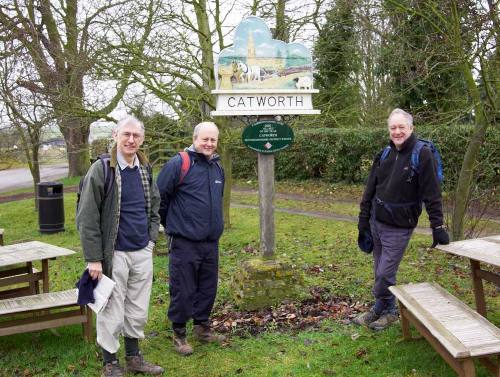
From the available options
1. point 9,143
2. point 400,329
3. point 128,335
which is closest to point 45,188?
point 9,143

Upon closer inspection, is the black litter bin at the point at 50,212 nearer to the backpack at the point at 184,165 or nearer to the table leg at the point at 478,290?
the backpack at the point at 184,165

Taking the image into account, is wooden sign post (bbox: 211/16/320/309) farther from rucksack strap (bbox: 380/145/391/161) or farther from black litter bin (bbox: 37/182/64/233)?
black litter bin (bbox: 37/182/64/233)

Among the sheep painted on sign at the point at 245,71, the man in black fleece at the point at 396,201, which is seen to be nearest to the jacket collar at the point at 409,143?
the man in black fleece at the point at 396,201

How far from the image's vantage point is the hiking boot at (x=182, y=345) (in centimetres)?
469

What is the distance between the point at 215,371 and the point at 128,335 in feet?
2.51

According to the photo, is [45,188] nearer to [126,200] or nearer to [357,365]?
[126,200]

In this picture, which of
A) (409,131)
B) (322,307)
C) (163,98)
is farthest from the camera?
(163,98)

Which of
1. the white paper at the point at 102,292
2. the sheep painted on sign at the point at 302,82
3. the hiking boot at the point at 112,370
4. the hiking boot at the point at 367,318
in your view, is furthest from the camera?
the sheep painted on sign at the point at 302,82

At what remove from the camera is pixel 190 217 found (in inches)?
182

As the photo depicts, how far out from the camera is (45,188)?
38.2ft

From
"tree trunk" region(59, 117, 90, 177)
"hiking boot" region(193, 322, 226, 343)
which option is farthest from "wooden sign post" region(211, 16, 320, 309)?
"tree trunk" region(59, 117, 90, 177)

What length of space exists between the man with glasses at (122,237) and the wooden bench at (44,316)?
726 mm

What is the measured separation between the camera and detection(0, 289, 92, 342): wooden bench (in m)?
4.63

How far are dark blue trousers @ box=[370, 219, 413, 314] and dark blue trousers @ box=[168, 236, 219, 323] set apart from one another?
1.51m
